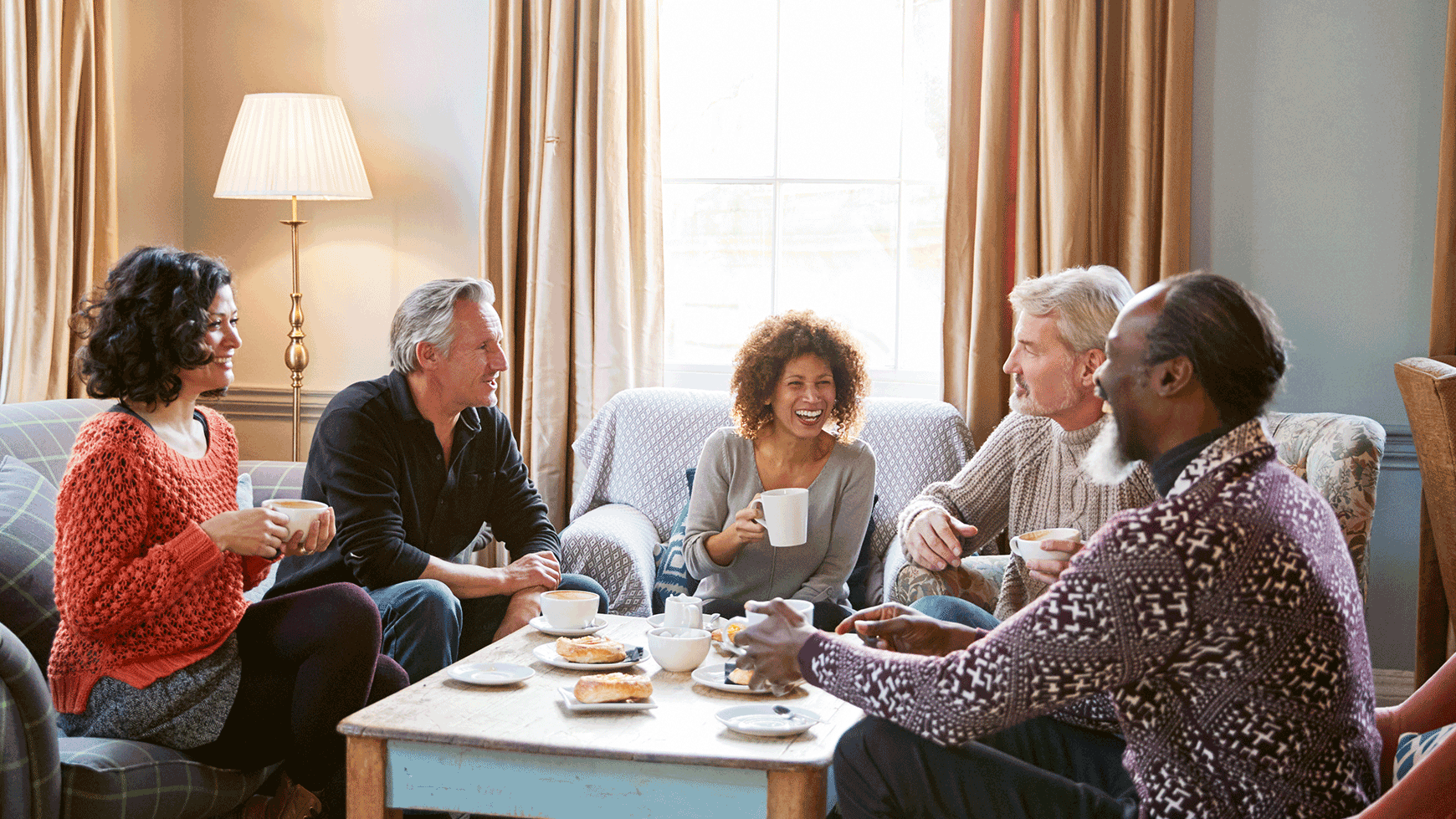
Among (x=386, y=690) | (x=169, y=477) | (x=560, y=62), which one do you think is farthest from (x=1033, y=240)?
(x=169, y=477)

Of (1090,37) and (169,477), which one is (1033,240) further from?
(169,477)

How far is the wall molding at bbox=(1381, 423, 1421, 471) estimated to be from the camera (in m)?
3.18

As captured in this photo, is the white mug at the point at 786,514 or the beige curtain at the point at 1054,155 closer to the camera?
the white mug at the point at 786,514

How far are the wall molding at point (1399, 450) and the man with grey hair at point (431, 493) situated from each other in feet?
7.37

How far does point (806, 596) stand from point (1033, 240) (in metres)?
1.32

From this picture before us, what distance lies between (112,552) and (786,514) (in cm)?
113

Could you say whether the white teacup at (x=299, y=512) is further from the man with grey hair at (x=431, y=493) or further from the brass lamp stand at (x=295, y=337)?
the brass lamp stand at (x=295, y=337)

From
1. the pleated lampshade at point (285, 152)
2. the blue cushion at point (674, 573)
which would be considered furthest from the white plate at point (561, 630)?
the pleated lampshade at point (285, 152)

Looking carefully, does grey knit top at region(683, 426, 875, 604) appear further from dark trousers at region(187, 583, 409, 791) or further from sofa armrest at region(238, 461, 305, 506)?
sofa armrest at region(238, 461, 305, 506)

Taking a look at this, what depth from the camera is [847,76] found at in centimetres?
364

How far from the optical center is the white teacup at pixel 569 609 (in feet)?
6.82

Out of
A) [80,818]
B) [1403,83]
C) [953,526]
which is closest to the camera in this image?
[80,818]

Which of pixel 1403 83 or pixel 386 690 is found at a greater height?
pixel 1403 83

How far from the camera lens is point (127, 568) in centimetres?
179
